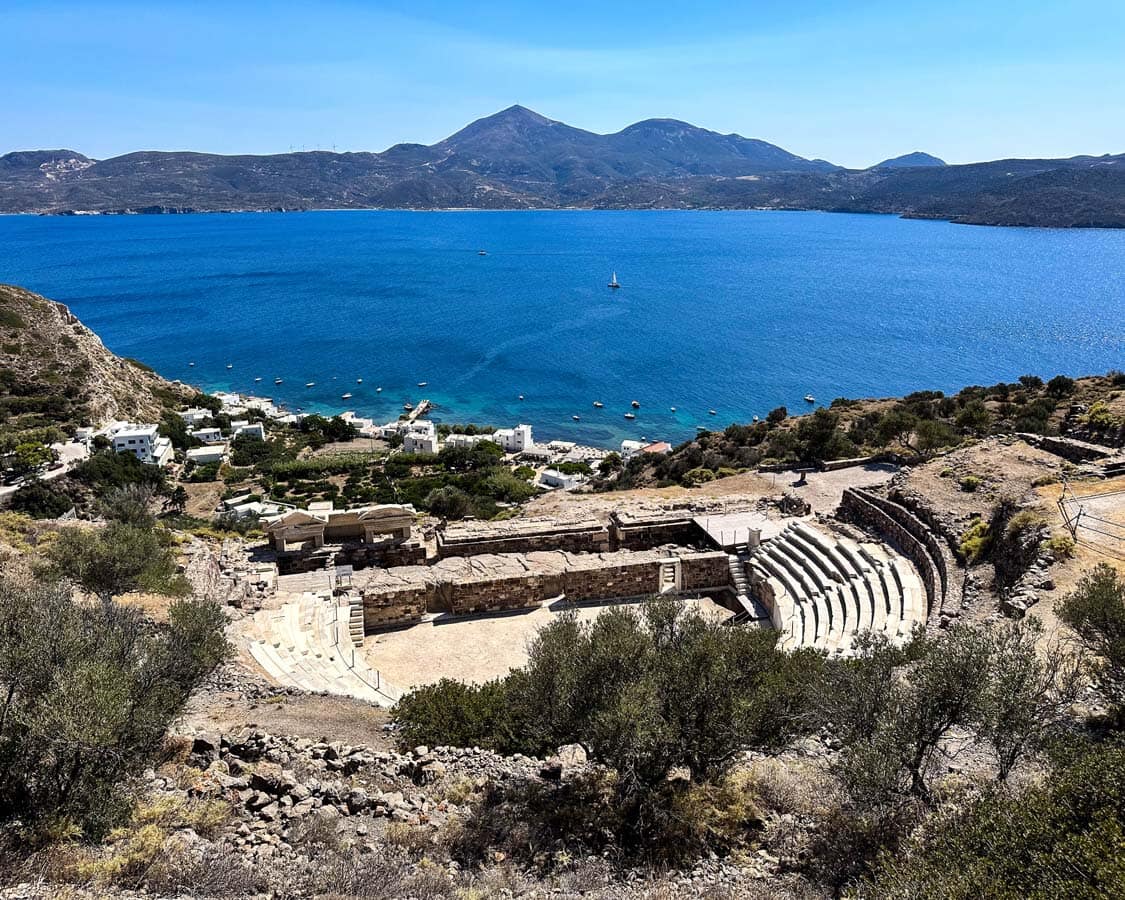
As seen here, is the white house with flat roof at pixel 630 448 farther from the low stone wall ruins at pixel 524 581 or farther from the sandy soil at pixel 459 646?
the sandy soil at pixel 459 646

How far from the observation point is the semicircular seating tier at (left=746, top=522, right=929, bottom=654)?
1694cm

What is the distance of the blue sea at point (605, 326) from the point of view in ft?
240

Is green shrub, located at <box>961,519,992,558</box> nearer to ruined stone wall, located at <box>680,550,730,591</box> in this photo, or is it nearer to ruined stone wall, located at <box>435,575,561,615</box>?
ruined stone wall, located at <box>680,550,730,591</box>

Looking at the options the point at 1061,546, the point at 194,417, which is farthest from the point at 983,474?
the point at 194,417

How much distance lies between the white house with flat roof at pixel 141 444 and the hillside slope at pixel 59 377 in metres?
6.78

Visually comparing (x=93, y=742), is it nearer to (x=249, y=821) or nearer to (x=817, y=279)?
(x=249, y=821)

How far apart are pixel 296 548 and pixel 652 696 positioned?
→ 49.8ft

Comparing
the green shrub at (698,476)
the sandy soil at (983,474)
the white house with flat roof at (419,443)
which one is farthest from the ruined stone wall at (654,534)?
the white house with flat roof at (419,443)

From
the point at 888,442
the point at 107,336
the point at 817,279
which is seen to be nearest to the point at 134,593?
the point at 888,442

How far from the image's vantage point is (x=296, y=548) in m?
21.1

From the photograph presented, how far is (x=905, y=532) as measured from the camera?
2041 centimetres

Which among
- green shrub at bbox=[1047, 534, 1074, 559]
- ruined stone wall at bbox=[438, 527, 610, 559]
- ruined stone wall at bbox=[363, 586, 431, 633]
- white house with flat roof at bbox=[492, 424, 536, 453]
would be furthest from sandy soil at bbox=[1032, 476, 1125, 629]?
white house with flat roof at bbox=[492, 424, 536, 453]

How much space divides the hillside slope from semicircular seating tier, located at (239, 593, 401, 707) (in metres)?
40.7

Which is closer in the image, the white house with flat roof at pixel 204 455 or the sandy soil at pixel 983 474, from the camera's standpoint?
the sandy soil at pixel 983 474
